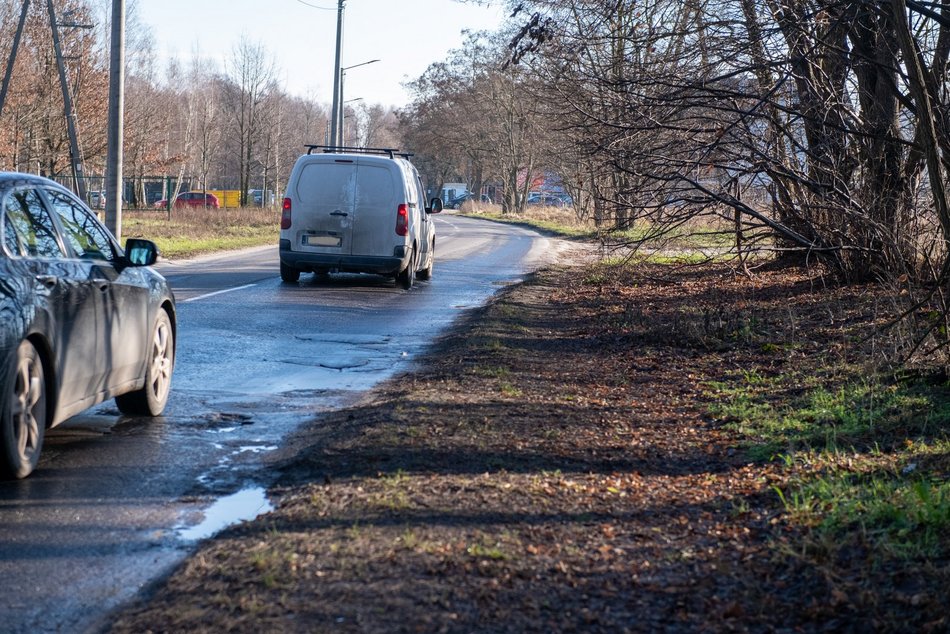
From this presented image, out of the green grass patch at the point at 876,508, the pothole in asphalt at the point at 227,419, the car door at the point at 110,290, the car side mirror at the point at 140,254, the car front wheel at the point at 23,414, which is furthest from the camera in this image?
the pothole in asphalt at the point at 227,419

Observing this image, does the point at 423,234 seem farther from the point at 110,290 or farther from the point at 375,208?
the point at 110,290

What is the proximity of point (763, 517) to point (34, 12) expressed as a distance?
137 ft

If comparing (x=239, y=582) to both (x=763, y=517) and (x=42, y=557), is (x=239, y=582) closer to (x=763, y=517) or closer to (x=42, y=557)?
(x=42, y=557)

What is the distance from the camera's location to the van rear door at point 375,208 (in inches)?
657

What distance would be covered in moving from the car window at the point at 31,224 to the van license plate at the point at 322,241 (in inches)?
424

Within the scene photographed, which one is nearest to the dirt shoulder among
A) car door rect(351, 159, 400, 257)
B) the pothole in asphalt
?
the pothole in asphalt

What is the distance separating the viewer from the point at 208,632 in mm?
3295

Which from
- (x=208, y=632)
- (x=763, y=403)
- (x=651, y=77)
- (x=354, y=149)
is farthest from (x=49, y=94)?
(x=208, y=632)

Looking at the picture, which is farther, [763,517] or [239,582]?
[763,517]

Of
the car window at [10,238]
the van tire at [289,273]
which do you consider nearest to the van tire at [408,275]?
the van tire at [289,273]

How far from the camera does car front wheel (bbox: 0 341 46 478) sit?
5.02 metres

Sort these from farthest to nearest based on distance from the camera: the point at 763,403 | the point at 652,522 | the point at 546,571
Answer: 1. the point at 763,403
2. the point at 652,522
3. the point at 546,571

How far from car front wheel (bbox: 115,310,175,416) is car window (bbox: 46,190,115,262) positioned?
685mm

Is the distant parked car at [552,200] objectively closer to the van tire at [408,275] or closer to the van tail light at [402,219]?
the van tire at [408,275]
